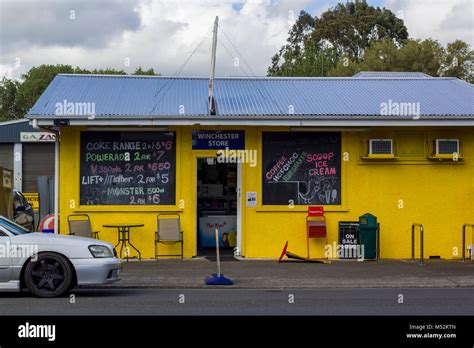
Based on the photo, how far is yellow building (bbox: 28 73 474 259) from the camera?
16859mm

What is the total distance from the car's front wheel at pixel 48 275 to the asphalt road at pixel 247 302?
0.19m

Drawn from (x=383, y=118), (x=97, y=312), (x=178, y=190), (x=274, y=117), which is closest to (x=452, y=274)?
(x=383, y=118)

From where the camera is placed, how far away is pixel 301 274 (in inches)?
580

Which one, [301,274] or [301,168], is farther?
[301,168]

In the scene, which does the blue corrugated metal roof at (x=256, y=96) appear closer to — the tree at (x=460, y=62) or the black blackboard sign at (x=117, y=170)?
the black blackboard sign at (x=117, y=170)

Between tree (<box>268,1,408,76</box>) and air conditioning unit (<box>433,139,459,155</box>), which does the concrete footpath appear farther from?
tree (<box>268,1,408,76</box>)

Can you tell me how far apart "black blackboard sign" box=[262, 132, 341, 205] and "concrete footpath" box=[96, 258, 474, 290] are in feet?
5.29

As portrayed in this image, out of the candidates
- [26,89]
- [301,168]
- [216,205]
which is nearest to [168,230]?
[216,205]

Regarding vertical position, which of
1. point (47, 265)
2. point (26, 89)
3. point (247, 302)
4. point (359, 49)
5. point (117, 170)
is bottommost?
point (247, 302)

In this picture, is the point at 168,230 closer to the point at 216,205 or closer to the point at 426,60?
the point at 216,205

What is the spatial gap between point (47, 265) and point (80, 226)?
18.4ft
